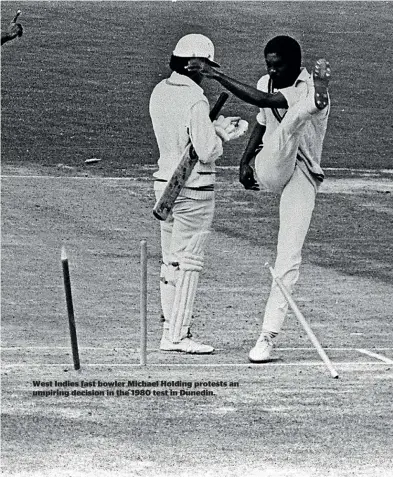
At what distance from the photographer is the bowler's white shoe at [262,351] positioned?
9383 mm

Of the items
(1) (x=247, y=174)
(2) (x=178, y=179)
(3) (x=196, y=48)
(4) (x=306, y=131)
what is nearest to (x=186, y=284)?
(2) (x=178, y=179)

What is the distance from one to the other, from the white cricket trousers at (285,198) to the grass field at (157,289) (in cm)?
42

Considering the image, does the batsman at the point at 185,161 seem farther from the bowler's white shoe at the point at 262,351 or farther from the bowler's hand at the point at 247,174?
the bowler's white shoe at the point at 262,351

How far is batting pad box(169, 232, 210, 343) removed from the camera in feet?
32.1

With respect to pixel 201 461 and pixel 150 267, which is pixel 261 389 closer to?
pixel 201 461

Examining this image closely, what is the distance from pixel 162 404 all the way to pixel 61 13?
30.7 m

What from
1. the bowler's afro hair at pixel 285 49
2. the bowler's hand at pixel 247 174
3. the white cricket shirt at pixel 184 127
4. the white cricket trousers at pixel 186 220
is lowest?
the white cricket trousers at pixel 186 220

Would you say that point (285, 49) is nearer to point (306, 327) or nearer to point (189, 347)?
point (306, 327)

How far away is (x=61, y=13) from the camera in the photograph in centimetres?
3778

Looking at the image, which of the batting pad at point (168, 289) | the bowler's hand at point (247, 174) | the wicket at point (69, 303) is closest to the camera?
the wicket at point (69, 303)

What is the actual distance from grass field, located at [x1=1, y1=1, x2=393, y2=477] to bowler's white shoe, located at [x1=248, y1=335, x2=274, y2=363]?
0.43 ft

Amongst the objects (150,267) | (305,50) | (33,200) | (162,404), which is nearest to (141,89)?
(305,50)

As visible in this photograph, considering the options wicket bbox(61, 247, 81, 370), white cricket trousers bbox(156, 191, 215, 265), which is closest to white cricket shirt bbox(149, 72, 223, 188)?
white cricket trousers bbox(156, 191, 215, 265)

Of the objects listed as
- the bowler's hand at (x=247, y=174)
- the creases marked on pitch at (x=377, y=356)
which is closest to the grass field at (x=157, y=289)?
the creases marked on pitch at (x=377, y=356)
